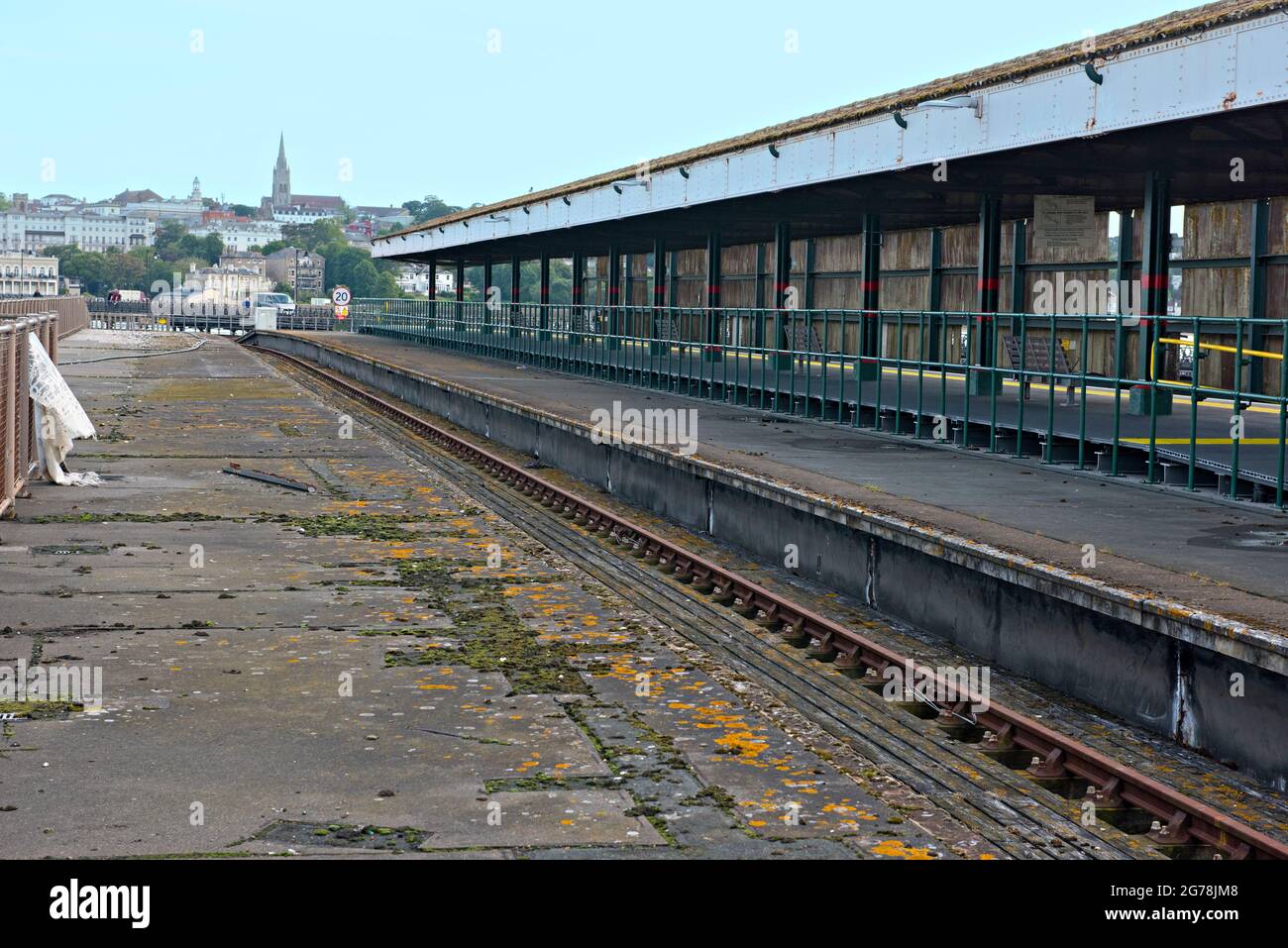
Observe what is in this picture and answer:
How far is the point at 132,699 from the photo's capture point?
32.2 feet

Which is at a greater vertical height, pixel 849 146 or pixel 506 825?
pixel 849 146

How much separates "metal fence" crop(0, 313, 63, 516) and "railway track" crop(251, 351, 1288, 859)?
630cm

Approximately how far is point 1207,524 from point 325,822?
9.45 meters

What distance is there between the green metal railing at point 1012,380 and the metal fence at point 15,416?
11.6 meters

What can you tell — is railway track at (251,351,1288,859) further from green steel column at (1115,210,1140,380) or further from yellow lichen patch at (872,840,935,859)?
green steel column at (1115,210,1140,380)

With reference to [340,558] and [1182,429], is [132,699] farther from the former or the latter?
[1182,429]

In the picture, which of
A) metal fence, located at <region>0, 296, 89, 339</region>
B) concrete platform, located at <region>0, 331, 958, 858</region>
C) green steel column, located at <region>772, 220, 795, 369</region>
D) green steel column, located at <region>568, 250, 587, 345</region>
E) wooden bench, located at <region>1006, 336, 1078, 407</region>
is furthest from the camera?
green steel column, located at <region>568, 250, 587, 345</region>

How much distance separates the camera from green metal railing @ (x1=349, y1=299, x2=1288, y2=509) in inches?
666

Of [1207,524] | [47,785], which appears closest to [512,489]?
[1207,524]

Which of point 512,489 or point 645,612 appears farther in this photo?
point 512,489

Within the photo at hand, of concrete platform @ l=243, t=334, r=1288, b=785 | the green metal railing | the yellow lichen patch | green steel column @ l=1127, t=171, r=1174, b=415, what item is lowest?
the yellow lichen patch

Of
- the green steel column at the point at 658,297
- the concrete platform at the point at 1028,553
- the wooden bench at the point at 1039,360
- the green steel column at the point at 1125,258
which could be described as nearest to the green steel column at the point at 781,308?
the green steel column at the point at 658,297

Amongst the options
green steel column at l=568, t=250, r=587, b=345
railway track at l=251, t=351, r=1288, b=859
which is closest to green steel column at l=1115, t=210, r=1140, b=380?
green steel column at l=568, t=250, r=587, b=345

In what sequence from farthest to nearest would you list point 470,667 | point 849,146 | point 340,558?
1. point 849,146
2. point 340,558
3. point 470,667
